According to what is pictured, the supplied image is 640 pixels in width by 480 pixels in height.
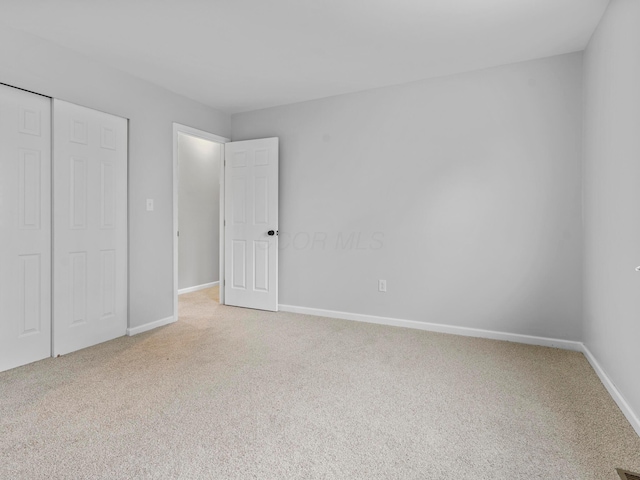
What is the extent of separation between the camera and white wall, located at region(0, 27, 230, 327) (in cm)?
275

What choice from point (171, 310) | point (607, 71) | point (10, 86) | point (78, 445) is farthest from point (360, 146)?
point (78, 445)

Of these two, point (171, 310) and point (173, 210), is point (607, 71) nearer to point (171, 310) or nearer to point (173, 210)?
point (173, 210)

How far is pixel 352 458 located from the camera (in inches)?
64.1

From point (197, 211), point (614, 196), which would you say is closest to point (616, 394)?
point (614, 196)

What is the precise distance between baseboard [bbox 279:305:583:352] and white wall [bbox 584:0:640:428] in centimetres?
25

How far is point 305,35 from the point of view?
8.91 feet

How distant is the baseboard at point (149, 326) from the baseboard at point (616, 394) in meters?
3.76

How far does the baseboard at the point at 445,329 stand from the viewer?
3.11 m

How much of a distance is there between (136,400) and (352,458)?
134 cm

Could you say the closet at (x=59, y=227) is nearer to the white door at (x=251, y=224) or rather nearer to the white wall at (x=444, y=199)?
the white door at (x=251, y=224)

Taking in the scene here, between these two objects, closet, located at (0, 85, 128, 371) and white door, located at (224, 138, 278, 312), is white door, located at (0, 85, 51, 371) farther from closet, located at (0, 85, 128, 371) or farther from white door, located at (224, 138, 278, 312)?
white door, located at (224, 138, 278, 312)

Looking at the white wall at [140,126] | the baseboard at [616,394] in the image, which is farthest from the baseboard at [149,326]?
the baseboard at [616,394]

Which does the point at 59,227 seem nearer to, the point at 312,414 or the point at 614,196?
the point at 312,414

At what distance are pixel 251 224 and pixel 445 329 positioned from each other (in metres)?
2.47
